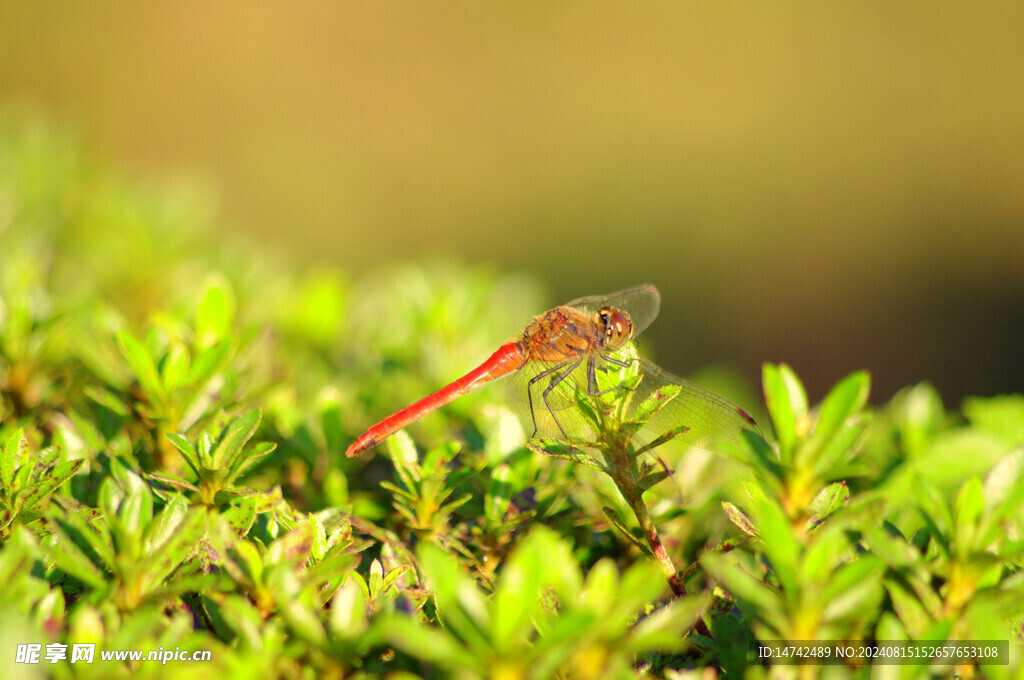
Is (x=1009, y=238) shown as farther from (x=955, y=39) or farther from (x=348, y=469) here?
(x=348, y=469)

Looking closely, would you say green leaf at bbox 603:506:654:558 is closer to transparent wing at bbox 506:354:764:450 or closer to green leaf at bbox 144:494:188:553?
transparent wing at bbox 506:354:764:450

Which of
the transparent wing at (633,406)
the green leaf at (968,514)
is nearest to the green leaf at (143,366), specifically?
the transparent wing at (633,406)

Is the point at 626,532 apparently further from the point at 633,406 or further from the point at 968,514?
the point at 968,514

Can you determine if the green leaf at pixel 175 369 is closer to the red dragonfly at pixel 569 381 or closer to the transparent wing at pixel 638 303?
the red dragonfly at pixel 569 381

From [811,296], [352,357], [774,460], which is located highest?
[774,460]

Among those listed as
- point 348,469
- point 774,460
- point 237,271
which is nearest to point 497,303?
point 237,271

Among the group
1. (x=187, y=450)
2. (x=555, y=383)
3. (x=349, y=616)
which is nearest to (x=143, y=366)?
(x=187, y=450)
